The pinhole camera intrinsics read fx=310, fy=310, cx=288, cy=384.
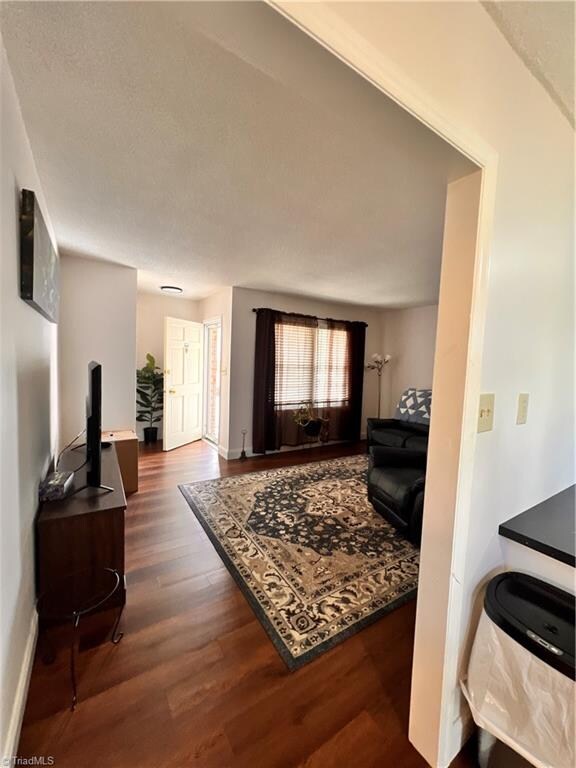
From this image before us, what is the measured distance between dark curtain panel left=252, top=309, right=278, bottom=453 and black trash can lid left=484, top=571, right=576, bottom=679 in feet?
11.4

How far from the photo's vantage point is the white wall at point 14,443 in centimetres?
103

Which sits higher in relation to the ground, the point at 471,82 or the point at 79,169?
the point at 79,169

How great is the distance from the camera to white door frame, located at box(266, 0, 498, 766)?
579 mm

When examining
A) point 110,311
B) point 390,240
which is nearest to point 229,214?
point 390,240

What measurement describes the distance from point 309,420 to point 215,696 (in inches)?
140

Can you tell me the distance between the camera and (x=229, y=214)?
81.3 inches

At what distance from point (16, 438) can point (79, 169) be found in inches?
55.9

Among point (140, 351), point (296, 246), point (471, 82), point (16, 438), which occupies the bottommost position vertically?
point (16, 438)

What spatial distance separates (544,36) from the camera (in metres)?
0.91

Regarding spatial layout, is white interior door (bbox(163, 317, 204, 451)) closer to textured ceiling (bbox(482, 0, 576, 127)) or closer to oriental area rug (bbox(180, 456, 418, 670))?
oriental area rug (bbox(180, 456, 418, 670))

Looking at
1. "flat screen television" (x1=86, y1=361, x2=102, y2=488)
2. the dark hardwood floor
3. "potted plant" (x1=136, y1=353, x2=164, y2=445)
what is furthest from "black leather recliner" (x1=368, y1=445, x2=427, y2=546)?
"potted plant" (x1=136, y1=353, x2=164, y2=445)

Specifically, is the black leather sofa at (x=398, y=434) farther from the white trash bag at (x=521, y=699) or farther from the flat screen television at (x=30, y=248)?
the flat screen television at (x=30, y=248)

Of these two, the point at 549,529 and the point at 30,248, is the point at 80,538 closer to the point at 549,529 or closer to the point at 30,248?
the point at 30,248

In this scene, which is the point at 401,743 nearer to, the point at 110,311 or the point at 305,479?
the point at 305,479
